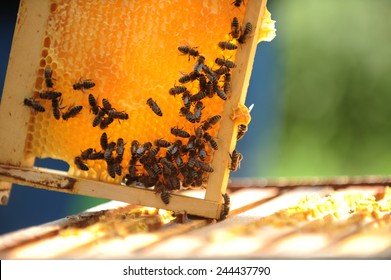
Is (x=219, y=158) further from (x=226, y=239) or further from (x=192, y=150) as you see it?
(x=226, y=239)

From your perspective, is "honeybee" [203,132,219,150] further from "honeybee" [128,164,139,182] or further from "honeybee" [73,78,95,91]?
"honeybee" [73,78,95,91]

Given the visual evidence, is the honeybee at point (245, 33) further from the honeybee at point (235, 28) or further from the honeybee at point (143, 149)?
the honeybee at point (143, 149)

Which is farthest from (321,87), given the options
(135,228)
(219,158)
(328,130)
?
(135,228)

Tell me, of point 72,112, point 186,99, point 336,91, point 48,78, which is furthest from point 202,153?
point 336,91

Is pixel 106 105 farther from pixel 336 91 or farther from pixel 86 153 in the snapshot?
pixel 336 91

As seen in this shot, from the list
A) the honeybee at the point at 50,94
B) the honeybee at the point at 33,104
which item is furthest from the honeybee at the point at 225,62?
the honeybee at the point at 33,104

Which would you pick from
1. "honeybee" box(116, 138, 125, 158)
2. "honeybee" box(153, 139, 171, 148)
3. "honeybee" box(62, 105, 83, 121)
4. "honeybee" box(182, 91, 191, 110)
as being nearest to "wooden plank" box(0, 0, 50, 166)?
"honeybee" box(62, 105, 83, 121)
